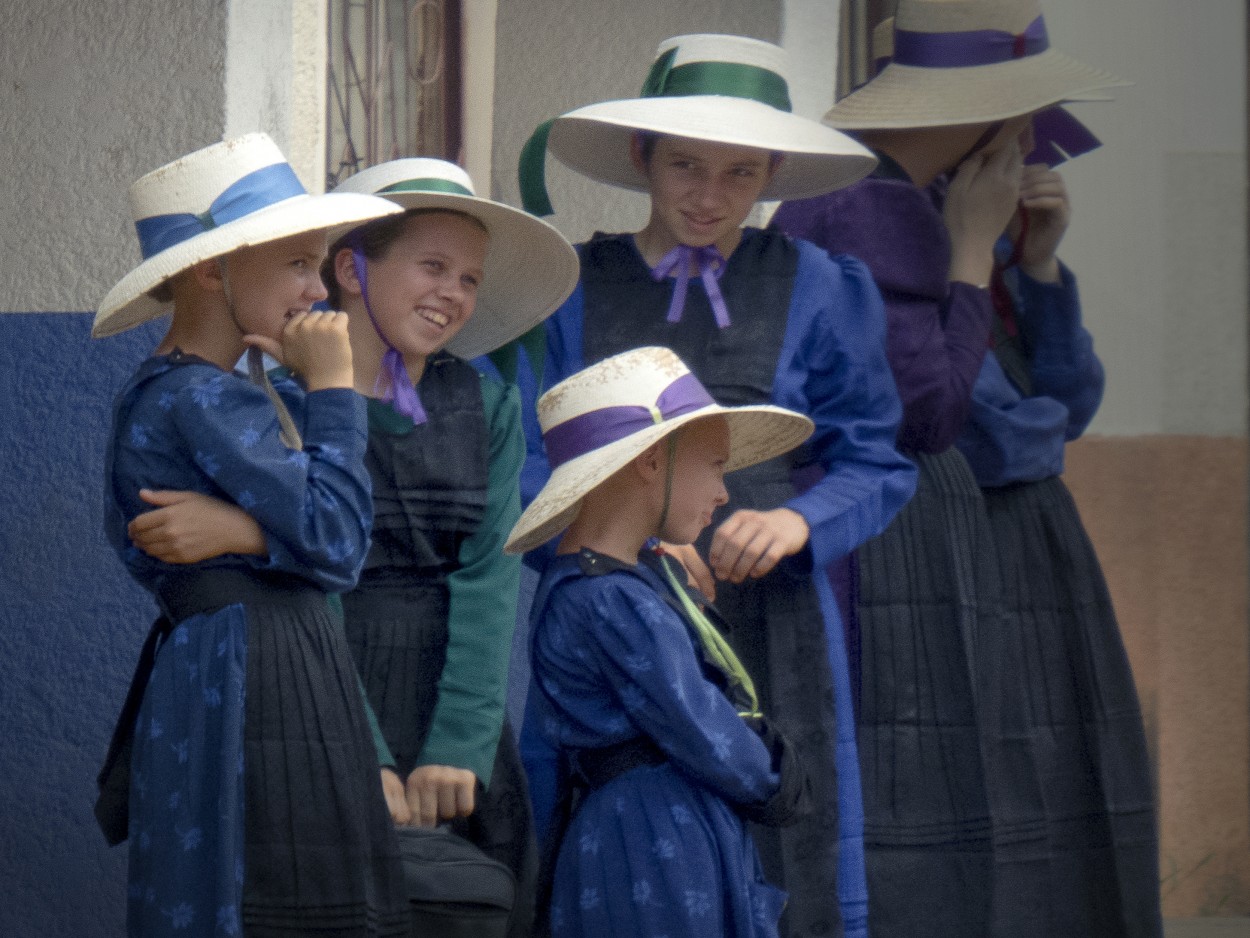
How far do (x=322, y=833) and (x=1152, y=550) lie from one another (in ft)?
12.7

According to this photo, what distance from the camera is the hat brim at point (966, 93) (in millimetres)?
4020

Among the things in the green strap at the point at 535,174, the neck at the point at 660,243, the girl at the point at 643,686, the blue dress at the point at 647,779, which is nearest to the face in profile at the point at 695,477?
the girl at the point at 643,686

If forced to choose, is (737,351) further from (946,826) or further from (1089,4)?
(1089,4)

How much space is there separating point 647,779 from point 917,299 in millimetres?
1321

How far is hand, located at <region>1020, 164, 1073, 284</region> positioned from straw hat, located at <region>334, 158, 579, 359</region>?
43.4 inches

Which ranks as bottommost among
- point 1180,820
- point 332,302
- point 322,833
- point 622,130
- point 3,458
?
point 1180,820

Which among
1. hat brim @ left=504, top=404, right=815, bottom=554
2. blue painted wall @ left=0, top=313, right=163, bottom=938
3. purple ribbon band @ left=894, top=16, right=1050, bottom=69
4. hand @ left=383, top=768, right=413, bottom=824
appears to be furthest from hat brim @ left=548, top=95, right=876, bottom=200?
hand @ left=383, top=768, right=413, bottom=824

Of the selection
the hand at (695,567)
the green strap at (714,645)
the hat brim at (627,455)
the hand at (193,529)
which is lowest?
the green strap at (714,645)

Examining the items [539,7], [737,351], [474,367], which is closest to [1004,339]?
[737,351]

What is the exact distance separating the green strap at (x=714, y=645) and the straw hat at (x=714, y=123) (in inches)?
34.3

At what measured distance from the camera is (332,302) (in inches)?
139

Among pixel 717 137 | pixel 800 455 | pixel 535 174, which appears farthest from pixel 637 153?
pixel 800 455

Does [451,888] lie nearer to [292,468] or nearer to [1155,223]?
[292,468]

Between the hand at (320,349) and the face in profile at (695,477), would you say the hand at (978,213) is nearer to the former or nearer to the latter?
the face in profile at (695,477)
